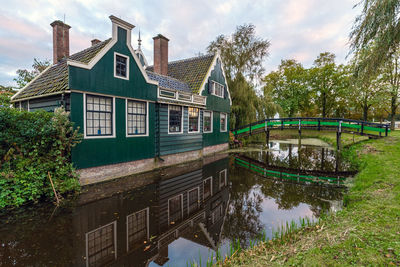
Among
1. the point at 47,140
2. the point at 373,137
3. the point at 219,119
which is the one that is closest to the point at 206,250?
the point at 47,140

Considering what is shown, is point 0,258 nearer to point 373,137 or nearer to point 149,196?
point 149,196

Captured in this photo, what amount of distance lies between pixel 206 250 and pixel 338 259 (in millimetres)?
2507

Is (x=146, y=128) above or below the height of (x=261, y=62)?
below

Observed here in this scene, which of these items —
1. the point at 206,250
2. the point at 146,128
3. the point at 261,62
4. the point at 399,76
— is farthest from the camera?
the point at 399,76

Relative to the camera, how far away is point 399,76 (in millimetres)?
27859

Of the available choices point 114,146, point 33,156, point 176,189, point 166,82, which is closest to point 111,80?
point 114,146

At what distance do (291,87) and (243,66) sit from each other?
23.8m

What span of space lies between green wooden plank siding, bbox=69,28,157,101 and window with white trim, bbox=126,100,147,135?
430 millimetres

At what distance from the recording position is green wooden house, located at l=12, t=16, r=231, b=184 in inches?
318

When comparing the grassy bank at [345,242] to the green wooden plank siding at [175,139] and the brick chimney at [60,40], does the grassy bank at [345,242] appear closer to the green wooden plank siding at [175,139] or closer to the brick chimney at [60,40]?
the green wooden plank siding at [175,139]

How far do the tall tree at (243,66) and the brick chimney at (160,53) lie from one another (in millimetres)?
7803

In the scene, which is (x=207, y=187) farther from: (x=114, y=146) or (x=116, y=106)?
(x=116, y=106)

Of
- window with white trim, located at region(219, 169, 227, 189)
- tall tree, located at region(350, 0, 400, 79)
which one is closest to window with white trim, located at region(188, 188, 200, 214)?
window with white trim, located at region(219, 169, 227, 189)

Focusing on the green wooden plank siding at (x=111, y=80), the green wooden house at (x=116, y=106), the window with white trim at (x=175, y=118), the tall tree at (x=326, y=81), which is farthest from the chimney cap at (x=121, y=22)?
the tall tree at (x=326, y=81)
